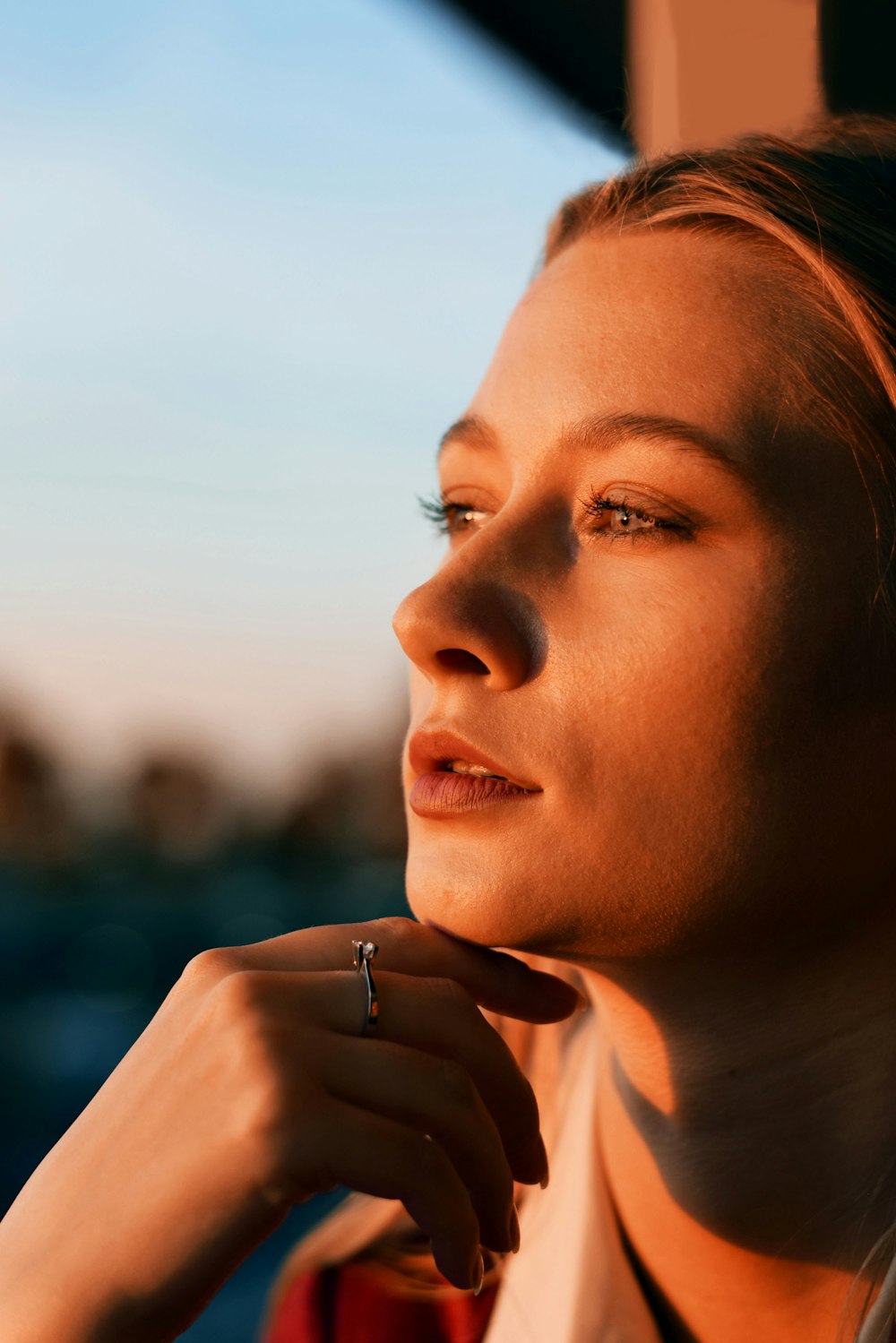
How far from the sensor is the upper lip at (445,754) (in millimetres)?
1465

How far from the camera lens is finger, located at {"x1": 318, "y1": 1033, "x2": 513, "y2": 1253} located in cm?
135

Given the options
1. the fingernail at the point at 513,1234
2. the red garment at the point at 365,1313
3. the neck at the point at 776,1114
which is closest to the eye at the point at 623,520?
the neck at the point at 776,1114

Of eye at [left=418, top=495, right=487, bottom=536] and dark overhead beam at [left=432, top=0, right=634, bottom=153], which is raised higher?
dark overhead beam at [left=432, top=0, right=634, bottom=153]

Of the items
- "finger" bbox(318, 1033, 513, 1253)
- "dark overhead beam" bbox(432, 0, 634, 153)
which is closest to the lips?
"finger" bbox(318, 1033, 513, 1253)

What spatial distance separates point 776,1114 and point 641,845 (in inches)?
20.0

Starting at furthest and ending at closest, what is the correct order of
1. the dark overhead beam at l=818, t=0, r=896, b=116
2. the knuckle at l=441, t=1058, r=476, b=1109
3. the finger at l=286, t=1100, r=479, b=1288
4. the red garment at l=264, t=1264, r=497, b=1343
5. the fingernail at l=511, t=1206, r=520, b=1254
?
the dark overhead beam at l=818, t=0, r=896, b=116 < the red garment at l=264, t=1264, r=497, b=1343 < the fingernail at l=511, t=1206, r=520, b=1254 < the knuckle at l=441, t=1058, r=476, b=1109 < the finger at l=286, t=1100, r=479, b=1288

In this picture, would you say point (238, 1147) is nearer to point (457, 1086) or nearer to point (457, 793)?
point (457, 1086)

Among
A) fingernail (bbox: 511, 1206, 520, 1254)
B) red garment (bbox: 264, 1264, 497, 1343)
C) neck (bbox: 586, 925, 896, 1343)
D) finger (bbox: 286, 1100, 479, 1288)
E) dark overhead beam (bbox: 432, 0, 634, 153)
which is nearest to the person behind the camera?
finger (bbox: 286, 1100, 479, 1288)

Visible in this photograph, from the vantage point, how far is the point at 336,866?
1470 centimetres

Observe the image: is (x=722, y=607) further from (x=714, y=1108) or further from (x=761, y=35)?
(x=761, y=35)

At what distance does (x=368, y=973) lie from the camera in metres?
1.46

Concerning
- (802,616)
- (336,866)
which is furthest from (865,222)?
(336,866)

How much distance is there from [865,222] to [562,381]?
1.62 ft

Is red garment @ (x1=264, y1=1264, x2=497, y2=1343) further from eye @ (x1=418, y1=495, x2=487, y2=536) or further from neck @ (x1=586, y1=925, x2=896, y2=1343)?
eye @ (x1=418, y1=495, x2=487, y2=536)
